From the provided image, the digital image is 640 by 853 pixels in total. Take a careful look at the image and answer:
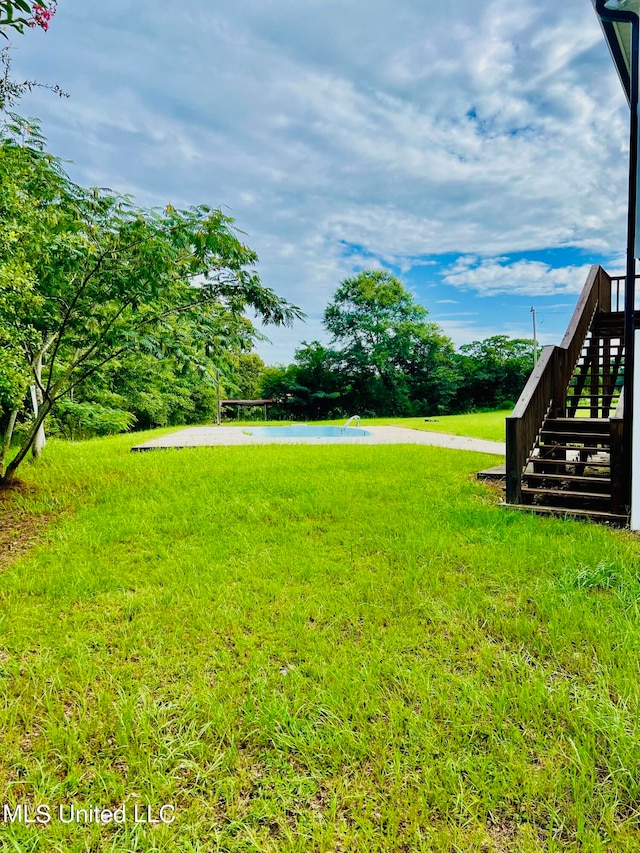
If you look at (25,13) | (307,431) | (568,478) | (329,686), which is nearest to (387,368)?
(307,431)

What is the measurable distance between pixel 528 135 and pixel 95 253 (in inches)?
413

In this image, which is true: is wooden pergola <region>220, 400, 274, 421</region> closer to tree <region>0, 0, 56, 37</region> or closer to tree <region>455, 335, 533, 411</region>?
tree <region>455, 335, 533, 411</region>

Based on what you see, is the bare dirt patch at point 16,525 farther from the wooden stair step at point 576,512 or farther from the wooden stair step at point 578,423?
the wooden stair step at point 578,423

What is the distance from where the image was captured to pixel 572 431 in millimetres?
4828

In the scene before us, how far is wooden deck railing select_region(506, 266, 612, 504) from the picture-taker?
14.0 ft

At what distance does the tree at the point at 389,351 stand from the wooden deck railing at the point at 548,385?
60.1ft

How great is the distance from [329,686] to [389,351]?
23.8 m

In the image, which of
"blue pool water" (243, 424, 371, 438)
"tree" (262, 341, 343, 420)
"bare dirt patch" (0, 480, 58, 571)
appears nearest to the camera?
"bare dirt patch" (0, 480, 58, 571)

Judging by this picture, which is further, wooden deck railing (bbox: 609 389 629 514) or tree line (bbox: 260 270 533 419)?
tree line (bbox: 260 270 533 419)

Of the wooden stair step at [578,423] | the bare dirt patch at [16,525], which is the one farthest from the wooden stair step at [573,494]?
the bare dirt patch at [16,525]

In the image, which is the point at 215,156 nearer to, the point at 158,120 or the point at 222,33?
the point at 158,120

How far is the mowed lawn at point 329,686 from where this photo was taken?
1.28 m

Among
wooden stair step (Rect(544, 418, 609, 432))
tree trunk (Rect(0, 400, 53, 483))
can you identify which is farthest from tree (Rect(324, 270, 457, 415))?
tree trunk (Rect(0, 400, 53, 483))

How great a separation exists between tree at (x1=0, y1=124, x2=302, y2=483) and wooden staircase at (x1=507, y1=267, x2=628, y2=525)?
9.55 feet
